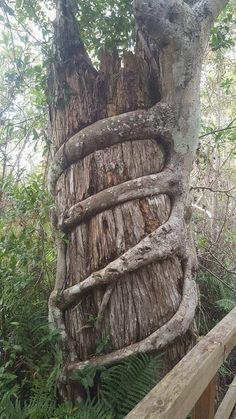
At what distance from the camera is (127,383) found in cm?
156

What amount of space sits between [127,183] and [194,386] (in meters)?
1.11

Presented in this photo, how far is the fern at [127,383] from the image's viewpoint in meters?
1.54

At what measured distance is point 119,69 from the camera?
213cm

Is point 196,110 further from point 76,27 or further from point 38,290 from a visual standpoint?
point 38,290

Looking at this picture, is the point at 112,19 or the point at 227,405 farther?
the point at 112,19

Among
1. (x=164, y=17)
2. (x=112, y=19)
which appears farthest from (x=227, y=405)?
(x=112, y=19)

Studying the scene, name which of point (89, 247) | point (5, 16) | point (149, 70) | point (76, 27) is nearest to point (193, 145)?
point (149, 70)

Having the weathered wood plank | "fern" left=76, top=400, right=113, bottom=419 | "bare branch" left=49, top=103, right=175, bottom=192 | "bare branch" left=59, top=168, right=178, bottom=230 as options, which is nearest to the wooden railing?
the weathered wood plank

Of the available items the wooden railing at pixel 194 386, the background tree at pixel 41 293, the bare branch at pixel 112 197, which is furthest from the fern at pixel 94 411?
the bare branch at pixel 112 197

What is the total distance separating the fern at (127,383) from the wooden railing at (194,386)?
257 mm

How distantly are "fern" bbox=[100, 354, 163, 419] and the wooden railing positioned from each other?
257 millimetres

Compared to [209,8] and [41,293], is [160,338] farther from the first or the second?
[209,8]

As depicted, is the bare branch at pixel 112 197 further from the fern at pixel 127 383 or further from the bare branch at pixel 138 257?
the fern at pixel 127 383

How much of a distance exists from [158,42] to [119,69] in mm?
300
